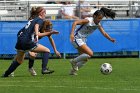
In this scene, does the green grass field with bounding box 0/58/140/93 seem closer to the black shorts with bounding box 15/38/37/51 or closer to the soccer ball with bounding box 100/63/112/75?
the soccer ball with bounding box 100/63/112/75

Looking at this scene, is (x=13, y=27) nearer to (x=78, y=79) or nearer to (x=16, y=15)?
(x=16, y=15)

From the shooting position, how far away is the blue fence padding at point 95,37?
2133cm

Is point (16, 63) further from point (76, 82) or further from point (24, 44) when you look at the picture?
point (76, 82)

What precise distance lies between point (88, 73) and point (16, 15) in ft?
33.0

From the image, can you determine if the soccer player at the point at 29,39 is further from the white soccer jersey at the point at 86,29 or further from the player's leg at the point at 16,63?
the white soccer jersey at the point at 86,29

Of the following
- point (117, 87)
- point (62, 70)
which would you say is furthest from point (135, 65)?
point (117, 87)

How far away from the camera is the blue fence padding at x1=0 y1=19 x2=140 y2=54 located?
70.0ft

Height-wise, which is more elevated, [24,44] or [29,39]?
[29,39]

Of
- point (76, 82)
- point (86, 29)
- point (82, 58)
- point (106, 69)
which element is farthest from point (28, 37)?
point (106, 69)

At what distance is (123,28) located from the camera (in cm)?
2186

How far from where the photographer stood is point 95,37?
21.7 m

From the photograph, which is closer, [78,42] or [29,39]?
[29,39]

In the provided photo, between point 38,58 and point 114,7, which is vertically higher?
point 114,7

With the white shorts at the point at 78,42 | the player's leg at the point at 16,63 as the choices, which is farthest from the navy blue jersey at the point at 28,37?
the white shorts at the point at 78,42
